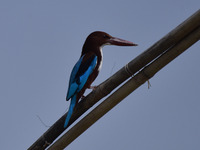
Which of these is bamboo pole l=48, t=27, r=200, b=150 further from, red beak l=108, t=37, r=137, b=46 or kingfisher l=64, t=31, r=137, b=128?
red beak l=108, t=37, r=137, b=46

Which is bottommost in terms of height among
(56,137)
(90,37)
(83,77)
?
(56,137)

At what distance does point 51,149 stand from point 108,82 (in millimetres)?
636

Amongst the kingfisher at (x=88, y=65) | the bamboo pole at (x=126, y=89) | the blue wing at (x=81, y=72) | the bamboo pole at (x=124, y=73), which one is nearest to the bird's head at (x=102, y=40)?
the kingfisher at (x=88, y=65)

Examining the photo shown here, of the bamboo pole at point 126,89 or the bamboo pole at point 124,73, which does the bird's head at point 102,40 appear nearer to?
the bamboo pole at point 124,73

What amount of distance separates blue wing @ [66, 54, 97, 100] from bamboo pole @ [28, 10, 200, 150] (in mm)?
212

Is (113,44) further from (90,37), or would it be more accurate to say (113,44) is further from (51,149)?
(51,149)

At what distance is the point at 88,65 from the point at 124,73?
641 millimetres

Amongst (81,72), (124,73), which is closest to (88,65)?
(81,72)

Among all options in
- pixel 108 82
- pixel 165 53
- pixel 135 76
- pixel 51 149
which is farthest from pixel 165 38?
pixel 51 149

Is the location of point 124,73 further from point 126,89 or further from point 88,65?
point 88,65

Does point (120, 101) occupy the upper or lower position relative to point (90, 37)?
lower

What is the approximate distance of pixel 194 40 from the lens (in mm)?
2342

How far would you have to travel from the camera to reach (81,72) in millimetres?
3170

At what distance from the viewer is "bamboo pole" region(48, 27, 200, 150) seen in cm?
240
